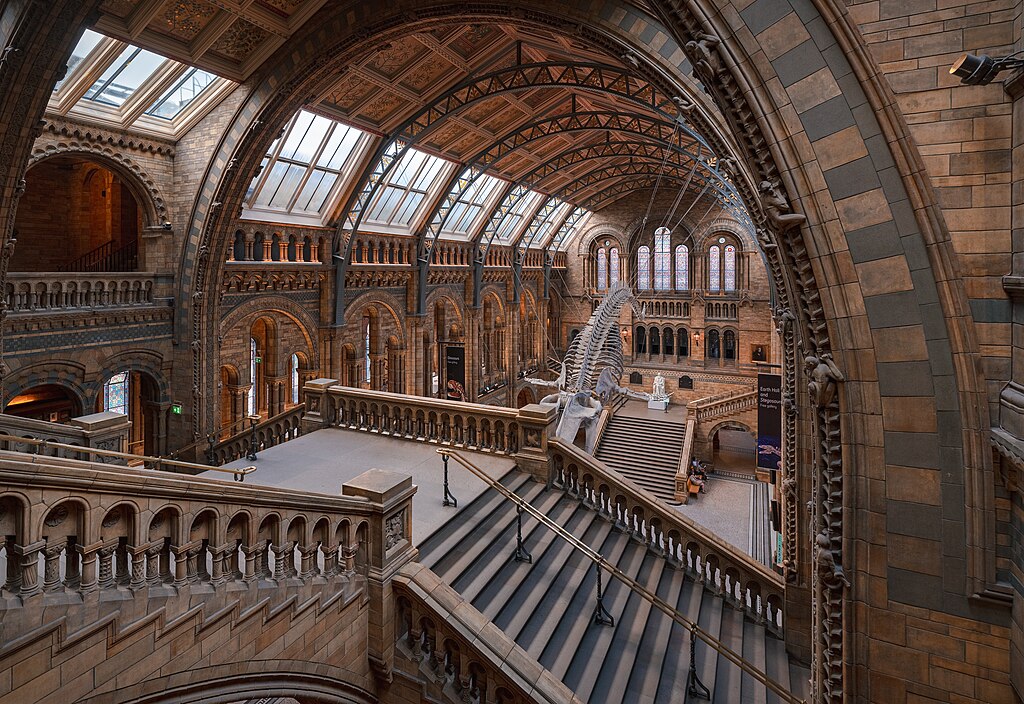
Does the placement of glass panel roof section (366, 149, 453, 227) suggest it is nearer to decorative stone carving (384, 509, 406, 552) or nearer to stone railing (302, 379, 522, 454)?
stone railing (302, 379, 522, 454)

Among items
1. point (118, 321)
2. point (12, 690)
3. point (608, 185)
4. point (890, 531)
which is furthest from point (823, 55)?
point (608, 185)

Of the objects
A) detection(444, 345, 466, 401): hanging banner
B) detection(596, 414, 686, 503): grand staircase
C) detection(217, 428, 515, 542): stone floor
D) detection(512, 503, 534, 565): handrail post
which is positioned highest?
detection(444, 345, 466, 401): hanging banner

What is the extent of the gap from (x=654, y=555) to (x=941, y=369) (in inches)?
203

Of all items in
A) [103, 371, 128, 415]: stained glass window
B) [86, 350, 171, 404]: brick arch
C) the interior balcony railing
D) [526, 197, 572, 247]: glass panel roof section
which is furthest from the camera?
[526, 197, 572, 247]: glass panel roof section

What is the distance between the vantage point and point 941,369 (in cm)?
A: 327

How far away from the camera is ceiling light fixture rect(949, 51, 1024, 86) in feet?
9.44

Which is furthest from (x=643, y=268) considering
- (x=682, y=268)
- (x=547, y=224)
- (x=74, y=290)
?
(x=74, y=290)

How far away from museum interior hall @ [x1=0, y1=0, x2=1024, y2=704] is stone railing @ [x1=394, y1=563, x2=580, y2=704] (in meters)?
0.03

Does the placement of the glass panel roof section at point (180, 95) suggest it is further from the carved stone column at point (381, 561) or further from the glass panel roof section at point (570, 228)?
the glass panel roof section at point (570, 228)

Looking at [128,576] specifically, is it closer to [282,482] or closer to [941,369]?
[282,482]

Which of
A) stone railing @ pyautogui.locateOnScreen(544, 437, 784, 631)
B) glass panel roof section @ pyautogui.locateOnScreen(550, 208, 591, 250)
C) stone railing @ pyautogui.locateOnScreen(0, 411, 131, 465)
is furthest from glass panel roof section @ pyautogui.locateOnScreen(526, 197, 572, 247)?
stone railing @ pyautogui.locateOnScreen(0, 411, 131, 465)

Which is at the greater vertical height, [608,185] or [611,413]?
[608,185]

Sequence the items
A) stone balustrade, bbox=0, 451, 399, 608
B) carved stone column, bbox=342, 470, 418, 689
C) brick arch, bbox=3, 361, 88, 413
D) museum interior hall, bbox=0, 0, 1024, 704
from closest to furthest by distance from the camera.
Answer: stone balustrade, bbox=0, 451, 399, 608 < museum interior hall, bbox=0, 0, 1024, 704 < carved stone column, bbox=342, 470, 418, 689 < brick arch, bbox=3, 361, 88, 413

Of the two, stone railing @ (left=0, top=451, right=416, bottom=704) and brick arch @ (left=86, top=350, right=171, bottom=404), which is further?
brick arch @ (left=86, top=350, right=171, bottom=404)
